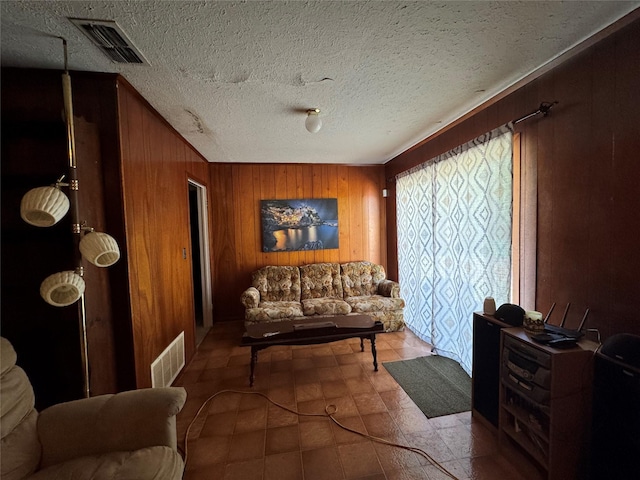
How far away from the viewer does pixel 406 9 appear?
112 cm

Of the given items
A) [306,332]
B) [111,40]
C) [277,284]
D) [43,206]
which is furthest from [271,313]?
[111,40]

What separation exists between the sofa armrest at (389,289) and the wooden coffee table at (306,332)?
98 centimetres

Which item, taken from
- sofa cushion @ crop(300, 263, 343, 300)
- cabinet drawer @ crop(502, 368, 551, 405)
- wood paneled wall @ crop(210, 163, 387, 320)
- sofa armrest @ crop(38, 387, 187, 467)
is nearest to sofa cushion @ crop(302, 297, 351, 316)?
sofa cushion @ crop(300, 263, 343, 300)

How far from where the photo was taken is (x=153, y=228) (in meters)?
2.03

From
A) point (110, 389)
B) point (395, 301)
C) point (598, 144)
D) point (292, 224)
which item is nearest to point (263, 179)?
point (292, 224)

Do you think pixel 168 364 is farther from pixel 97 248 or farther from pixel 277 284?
pixel 277 284

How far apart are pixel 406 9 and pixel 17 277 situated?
2.54 m

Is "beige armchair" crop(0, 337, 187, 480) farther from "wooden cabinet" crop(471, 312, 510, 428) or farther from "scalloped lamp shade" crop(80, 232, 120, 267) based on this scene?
"wooden cabinet" crop(471, 312, 510, 428)

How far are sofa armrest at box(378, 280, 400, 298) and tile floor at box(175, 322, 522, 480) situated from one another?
1.01 meters

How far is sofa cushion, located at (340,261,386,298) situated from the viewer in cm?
368

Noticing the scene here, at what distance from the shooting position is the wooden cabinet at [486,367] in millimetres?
1603

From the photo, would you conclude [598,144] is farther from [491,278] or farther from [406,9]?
[406,9]

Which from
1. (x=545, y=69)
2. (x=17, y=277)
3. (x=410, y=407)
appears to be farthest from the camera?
(x=410, y=407)

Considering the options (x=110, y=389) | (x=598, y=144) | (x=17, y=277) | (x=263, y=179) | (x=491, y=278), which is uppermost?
(x=263, y=179)
